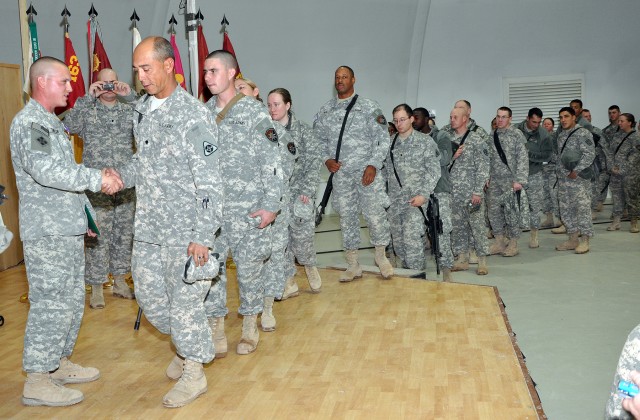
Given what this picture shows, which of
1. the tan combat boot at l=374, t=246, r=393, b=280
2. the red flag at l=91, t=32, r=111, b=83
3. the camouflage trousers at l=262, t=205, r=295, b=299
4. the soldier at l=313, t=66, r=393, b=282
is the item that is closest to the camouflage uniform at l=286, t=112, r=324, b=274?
the soldier at l=313, t=66, r=393, b=282

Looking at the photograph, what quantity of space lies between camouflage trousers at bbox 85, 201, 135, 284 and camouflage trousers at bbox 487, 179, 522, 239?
421 cm

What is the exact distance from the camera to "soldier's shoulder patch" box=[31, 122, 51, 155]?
11.0ft

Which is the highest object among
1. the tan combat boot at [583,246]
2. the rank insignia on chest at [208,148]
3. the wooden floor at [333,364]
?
the rank insignia on chest at [208,148]

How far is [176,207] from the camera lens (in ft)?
11.2

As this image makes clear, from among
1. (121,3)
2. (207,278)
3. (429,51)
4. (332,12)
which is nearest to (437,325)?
(207,278)

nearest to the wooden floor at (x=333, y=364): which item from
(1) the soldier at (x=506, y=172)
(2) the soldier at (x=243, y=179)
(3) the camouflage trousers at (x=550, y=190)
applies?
(2) the soldier at (x=243, y=179)

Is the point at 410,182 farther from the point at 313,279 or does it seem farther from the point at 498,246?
the point at 498,246

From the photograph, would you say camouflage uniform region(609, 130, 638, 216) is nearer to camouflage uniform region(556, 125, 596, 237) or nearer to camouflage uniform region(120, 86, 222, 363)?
camouflage uniform region(556, 125, 596, 237)

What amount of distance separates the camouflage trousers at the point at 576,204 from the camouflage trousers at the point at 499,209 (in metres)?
0.66

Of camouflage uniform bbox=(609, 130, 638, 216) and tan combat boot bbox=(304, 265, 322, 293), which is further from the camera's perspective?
camouflage uniform bbox=(609, 130, 638, 216)

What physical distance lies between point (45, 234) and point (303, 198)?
248 centimetres

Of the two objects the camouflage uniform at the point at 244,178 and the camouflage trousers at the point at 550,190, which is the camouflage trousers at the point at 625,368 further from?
the camouflage trousers at the point at 550,190

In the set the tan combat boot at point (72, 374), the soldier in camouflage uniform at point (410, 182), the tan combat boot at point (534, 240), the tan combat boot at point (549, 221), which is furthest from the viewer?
the tan combat boot at point (549, 221)

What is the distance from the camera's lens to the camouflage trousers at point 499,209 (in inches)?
320
